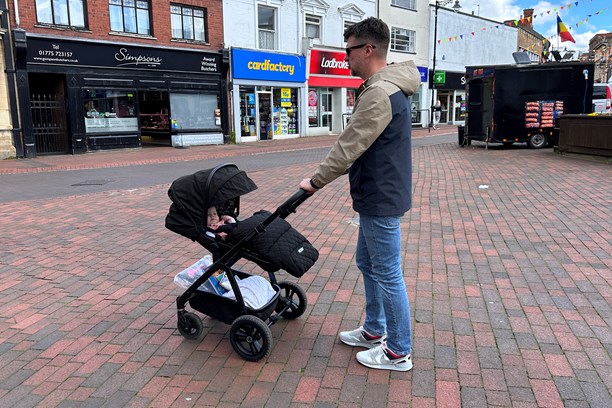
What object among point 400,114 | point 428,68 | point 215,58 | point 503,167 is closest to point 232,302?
point 400,114

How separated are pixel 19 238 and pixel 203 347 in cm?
413

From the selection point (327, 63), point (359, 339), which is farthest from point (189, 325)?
point (327, 63)

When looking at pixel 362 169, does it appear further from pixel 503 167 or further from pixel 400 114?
pixel 503 167

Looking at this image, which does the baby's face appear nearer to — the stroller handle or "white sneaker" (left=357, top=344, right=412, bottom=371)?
the stroller handle

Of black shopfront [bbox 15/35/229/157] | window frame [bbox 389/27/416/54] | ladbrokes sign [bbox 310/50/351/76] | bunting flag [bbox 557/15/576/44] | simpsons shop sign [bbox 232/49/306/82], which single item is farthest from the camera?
window frame [bbox 389/27/416/54]

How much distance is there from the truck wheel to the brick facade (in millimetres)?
12435

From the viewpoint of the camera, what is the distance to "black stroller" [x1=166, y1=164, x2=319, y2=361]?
10.4 ft

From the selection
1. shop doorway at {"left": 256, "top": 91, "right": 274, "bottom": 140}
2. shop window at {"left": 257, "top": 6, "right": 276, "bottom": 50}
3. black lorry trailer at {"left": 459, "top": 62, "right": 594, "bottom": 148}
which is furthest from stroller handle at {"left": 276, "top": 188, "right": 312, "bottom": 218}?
shop window at {"left": 257, "top": 6, "right": 276, "bottom": 50}

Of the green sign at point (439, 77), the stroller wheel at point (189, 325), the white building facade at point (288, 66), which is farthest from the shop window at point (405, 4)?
the stroller wheel at point (189, 325)

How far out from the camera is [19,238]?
6.35 meters

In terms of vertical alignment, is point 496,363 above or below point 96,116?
below

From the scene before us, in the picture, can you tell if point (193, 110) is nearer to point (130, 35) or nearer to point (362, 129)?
point (130, 35)

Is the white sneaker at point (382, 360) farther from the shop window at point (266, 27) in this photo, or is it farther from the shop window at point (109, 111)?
the shop window at point (266, 27)

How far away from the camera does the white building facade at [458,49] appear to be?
3222 centimetres
